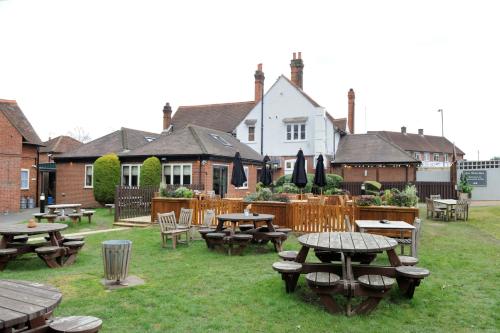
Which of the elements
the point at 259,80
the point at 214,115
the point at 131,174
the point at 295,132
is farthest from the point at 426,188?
the point at 131,174

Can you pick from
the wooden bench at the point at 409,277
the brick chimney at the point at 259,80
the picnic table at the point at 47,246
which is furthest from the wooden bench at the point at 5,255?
the brick chimney at the point at 259,80

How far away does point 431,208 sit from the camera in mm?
17891

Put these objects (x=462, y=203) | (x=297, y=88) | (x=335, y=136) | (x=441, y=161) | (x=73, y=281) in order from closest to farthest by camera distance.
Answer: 1. (x=73, y=281)
2. (x=462, y=203)
3. (x=297, y=88)
4. (x=335, y=136)
5. (x=441, y=161)

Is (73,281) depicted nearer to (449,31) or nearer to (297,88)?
(449,31)

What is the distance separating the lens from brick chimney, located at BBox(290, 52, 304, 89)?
114 ft

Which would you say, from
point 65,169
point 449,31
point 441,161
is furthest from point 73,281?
point 441,161

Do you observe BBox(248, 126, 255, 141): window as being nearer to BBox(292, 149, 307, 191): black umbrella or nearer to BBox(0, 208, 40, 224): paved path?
BBox(0, 208, 40, 224): paved path

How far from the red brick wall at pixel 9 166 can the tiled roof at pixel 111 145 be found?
303 centimetres

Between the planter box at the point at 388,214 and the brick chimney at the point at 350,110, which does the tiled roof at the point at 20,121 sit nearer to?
the planter box at the point at 388,214

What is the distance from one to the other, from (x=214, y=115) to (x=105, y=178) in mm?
17871

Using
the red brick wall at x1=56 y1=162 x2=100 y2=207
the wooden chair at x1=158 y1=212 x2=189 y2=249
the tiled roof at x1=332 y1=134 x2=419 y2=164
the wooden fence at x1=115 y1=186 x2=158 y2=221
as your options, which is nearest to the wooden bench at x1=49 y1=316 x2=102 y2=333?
the wooden chair at x1=158 y1=212 x2=189 y2=249

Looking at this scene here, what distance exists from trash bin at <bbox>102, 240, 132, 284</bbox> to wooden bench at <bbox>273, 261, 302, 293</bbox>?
2655mm

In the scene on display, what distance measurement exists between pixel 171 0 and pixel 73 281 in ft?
27.9

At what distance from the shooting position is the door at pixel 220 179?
2266 centimetres
